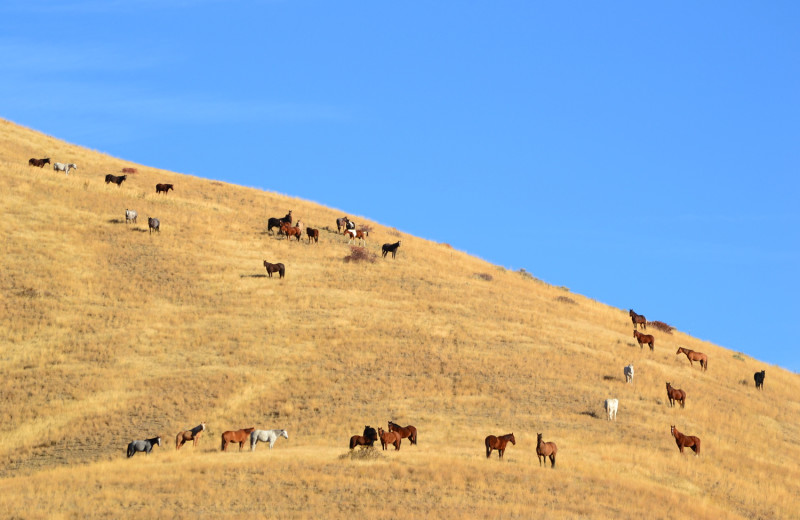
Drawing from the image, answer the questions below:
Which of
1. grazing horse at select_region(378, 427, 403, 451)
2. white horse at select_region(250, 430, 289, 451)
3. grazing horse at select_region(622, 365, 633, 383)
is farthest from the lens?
grazing horse at select_region(622, 365, 633, 383)

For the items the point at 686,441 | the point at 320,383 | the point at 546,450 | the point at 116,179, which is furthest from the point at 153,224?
the point at 686,441

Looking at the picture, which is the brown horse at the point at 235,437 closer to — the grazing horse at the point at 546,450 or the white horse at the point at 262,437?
the white horse at the point at 262,437

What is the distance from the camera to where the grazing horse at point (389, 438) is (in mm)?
32750

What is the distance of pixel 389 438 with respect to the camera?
1296 inches

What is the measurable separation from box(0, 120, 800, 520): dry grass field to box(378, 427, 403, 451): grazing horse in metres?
0.60

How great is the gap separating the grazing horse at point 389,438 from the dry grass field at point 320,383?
60 cm

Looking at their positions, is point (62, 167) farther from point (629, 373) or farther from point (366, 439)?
point (366, 439)

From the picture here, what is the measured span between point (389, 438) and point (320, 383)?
1092 cm

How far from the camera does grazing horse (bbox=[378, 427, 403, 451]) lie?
3275 cm

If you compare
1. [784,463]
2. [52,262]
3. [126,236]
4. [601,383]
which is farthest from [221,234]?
[784,463]

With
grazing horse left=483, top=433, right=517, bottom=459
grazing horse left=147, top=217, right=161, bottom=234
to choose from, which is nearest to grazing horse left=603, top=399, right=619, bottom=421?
grazing horse left=483, top=433, right=517, bottom=459

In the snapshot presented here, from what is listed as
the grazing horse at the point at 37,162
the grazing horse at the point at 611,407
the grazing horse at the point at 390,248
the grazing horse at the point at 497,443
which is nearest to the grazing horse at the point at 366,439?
the grazing horse at the point at 497,443

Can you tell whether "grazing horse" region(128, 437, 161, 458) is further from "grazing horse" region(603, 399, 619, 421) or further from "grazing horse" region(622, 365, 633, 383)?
"grazing horse" region(622, 365, 633, 383)

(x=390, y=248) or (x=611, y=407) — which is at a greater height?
(x=390, y=248)
